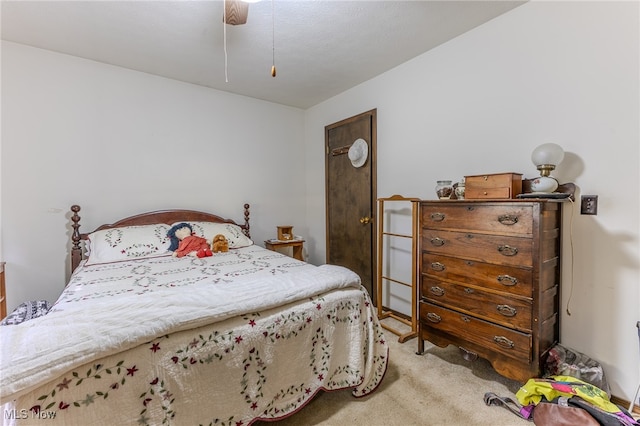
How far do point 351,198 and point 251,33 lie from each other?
1.88 metres

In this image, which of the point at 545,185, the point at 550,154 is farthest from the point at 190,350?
the point at 550,154

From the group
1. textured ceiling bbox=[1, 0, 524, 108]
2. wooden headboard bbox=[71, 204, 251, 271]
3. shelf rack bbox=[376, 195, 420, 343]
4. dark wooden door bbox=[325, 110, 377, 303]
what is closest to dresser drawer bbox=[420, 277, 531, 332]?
shelf rack bbox=[376, 195, 420, 343]

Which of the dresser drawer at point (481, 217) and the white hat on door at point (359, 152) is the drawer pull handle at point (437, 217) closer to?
the dresser drawer at point (481, 217)

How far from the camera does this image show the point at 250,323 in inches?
50.5

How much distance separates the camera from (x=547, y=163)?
163 cm

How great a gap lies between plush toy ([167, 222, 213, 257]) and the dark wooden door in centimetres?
156

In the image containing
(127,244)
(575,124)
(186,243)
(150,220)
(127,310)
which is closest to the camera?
(127,310)

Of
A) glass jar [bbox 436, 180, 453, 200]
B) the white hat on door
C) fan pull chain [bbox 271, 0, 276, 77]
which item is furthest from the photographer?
the white hat on door

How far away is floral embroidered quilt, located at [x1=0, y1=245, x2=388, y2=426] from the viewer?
0.90 metres

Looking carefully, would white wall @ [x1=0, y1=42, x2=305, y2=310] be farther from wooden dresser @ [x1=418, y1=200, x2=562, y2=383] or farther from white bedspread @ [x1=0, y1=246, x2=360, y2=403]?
wooden dresser @ [x1=418, y1=200, x2=562, y2=383]

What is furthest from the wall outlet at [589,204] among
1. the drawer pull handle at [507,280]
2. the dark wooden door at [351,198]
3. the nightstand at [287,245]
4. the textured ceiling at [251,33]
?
the nightstand at [287,245]

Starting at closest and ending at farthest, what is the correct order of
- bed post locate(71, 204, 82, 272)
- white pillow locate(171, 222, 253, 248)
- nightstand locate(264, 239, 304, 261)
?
bed post locate(71, 204, 82, 272) → white pillow locate(171, 222, 253, 248) → nightstand locate(264, 239, 304, 261)

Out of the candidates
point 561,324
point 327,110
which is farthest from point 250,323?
point 327,110

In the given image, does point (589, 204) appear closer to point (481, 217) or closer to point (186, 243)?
point (481, 217)
